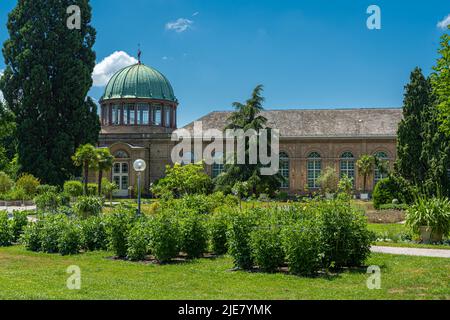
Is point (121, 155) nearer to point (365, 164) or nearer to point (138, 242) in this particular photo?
point (365, 164)

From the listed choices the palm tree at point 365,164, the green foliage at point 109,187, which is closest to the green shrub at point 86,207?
the green foliage at point 109,187

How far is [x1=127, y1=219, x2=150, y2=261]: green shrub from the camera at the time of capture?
13.6m

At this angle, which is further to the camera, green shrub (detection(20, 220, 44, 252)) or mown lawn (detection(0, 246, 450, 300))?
green shrub (detection(20, 220, 44, 252))

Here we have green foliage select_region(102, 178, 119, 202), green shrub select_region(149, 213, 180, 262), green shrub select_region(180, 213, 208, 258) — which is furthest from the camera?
green foliage select_region(102, 178, 119, 202)

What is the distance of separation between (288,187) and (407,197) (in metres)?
20.2

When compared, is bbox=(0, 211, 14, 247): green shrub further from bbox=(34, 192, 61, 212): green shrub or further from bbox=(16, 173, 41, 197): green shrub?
bbox=(16, 173, 41, 197): green shrub

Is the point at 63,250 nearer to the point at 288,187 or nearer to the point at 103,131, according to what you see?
the point at 288,187

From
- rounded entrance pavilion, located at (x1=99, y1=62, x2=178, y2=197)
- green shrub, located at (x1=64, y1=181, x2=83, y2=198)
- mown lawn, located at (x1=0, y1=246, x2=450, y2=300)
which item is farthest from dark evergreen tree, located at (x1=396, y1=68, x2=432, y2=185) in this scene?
rounded entrance pavilion, located at (x1=99, y1=62, x2=178, y2=197)

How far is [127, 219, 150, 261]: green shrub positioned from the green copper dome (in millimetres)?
44040

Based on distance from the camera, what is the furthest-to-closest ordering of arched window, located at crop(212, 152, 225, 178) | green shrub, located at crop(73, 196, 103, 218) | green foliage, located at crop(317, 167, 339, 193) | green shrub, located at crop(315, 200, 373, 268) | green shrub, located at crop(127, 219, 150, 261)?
arched window, located at crop(212, 152, 225, 178)
green foliage, located at crop(317, 167, 339, 193)
green shrub, located at crop(73, 196, 103, 218)
green shrub, located at crop(127, 219, 150, 261)
green shrub, located at crop(315, 200, 373, 268)

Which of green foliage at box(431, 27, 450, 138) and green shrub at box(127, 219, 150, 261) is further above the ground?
green foliage at box(431, 27, 450, 138)

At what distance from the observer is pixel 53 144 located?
44.8 metres

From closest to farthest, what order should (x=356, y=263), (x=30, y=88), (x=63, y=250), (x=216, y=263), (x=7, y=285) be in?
(x=7, y=285) → (x=356, y=263) → (x=216, y=263) → (x=63, y=250) → (x=30, y=88)
